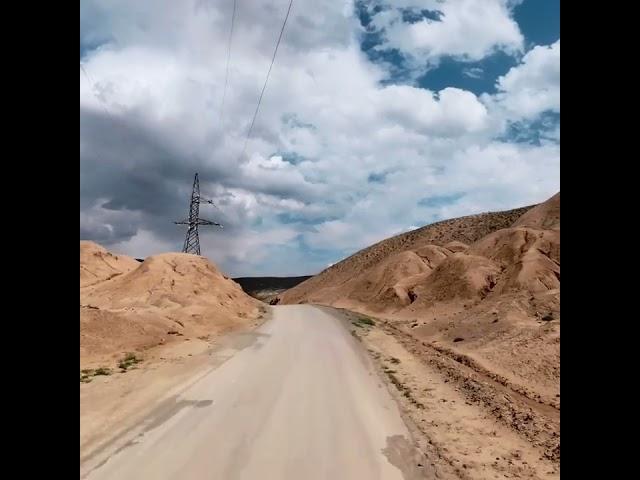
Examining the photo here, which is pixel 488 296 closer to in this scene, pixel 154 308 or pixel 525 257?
A: pixel 525 257

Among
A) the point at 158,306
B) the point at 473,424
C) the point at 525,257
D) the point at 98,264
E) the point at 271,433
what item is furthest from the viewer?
the point at 98,264

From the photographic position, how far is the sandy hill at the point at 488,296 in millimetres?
20062

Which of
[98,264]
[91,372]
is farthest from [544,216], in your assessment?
[91,372]

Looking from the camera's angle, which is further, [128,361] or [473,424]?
[128,361]

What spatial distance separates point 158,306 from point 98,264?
28.0 metres

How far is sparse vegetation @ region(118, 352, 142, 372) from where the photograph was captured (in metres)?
16.2

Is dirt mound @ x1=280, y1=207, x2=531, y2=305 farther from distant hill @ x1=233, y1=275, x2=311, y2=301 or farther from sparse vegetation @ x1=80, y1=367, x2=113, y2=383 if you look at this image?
sparse vegetation @ x1=80, y1=367, x2=113, y2=383

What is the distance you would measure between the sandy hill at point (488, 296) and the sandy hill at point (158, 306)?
1414 centimetres

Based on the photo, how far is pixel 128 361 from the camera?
56.5 ft

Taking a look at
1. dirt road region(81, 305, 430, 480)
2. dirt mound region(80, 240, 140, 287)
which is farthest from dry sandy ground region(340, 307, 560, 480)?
dirt mound region(80, 240, 140, 287)

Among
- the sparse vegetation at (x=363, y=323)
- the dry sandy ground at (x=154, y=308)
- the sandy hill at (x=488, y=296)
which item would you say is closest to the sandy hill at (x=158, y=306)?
the dry sandy ground at (x=154, y=308)
